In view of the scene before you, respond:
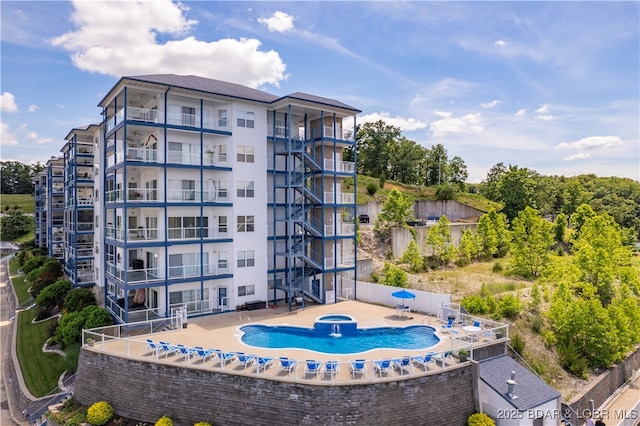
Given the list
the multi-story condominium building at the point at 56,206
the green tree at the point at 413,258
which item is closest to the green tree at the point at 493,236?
the green tree at the point at 413,258

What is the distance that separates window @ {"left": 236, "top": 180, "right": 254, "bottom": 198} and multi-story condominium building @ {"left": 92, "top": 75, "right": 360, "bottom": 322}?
0.23 ft

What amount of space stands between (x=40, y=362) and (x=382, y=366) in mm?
21116

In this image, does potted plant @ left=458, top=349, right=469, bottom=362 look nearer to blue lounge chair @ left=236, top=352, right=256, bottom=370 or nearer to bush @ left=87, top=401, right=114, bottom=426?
blue lounge chair @ left=236, top=352, right=256, bottom=370

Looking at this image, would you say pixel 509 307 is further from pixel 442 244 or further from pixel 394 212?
pixel 394 212

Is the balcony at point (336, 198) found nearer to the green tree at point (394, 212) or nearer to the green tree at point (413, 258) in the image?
the green tree at point (413, 258)

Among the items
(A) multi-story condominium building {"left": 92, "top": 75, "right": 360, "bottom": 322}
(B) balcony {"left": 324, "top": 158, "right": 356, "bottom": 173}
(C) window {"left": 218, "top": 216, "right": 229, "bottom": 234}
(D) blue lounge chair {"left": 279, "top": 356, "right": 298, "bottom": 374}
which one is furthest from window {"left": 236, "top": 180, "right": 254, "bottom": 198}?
(D) blue lounge chair {"left": 279, "top": 356, "right": 298, "bottom": 374}

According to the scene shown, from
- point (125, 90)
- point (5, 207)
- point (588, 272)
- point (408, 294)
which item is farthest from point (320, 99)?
point (5, 207)

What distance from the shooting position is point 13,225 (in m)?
82.2

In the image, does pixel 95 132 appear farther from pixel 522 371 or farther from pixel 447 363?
pixel 522 371

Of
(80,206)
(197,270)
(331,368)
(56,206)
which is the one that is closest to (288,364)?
(331,368)

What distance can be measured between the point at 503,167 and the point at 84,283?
270 feet

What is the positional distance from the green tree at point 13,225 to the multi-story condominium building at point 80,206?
53.9 metres

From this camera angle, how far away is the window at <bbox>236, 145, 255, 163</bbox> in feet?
94.2

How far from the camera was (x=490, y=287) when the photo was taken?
3412cm
